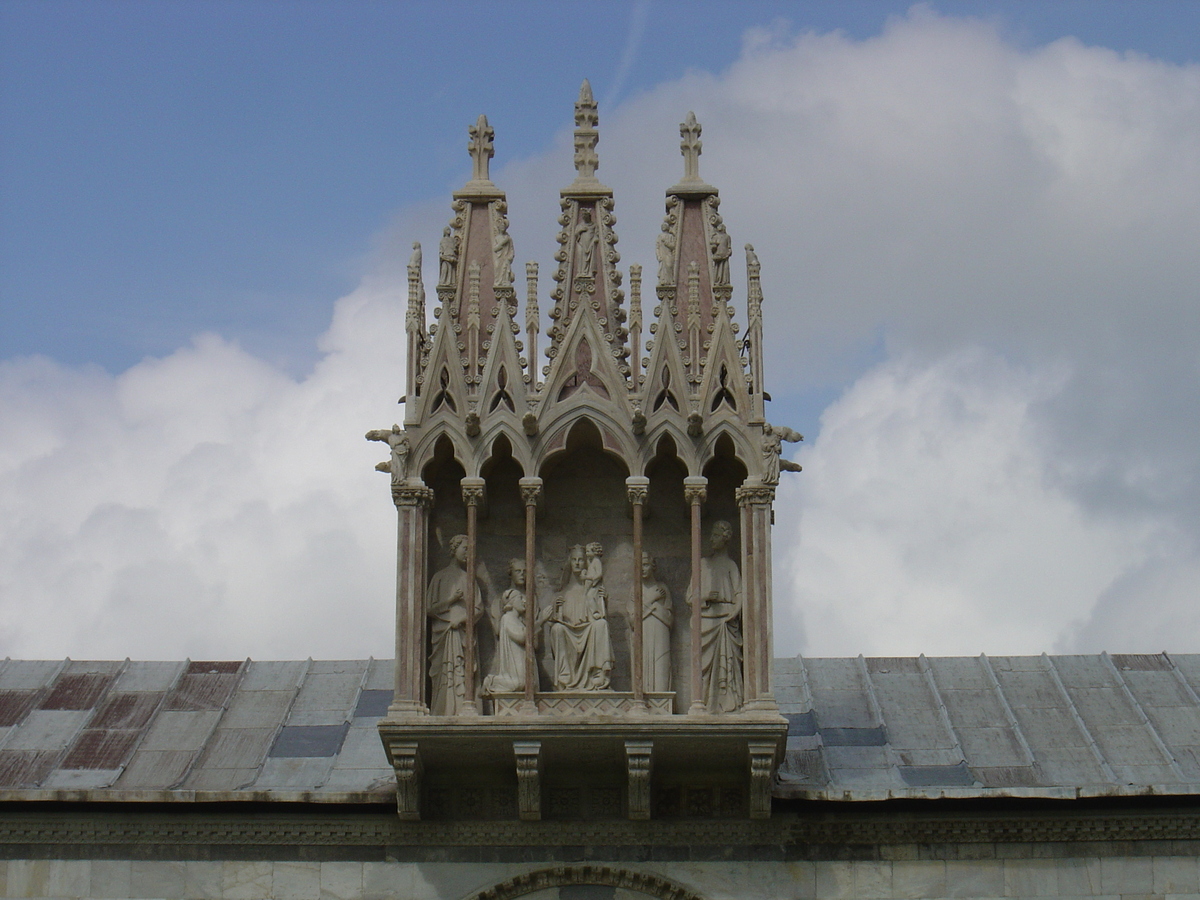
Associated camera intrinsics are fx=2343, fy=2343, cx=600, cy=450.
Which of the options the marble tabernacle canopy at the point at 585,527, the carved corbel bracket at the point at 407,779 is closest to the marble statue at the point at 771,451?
the marble tabernacle canopy at the point at 585,527

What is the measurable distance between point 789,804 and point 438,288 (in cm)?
663

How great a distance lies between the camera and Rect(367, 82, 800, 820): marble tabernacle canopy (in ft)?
77.2

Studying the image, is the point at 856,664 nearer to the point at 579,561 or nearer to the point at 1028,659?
the point at 1028,659

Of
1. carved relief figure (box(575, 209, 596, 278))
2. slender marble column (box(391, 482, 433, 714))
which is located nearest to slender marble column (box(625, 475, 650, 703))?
slender marble column (box(391, 482, 433, 714))

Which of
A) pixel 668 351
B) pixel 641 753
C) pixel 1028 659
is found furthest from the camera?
pixel 1028 659

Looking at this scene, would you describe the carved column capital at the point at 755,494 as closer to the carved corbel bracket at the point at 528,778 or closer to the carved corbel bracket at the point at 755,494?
the carved corbel bracket at the point at 755,494

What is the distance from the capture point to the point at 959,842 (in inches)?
935

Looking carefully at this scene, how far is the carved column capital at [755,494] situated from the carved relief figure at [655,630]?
1.23m

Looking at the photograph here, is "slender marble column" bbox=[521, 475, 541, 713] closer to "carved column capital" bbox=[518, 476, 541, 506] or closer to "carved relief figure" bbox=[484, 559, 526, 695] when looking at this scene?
"carved column capital" bbox=[518, 476, 541, 506]

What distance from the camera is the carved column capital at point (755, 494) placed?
24.4 meters

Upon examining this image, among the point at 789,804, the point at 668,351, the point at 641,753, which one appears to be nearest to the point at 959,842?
the point at 789,804

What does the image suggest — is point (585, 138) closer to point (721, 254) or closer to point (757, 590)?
point (721, 254)

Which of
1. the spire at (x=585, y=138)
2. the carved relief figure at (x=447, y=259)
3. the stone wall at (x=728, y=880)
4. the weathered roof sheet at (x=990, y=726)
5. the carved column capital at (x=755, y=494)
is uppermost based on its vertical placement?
the spire at (x=585, y=138)

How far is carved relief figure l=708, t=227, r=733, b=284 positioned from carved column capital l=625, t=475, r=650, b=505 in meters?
2.56
